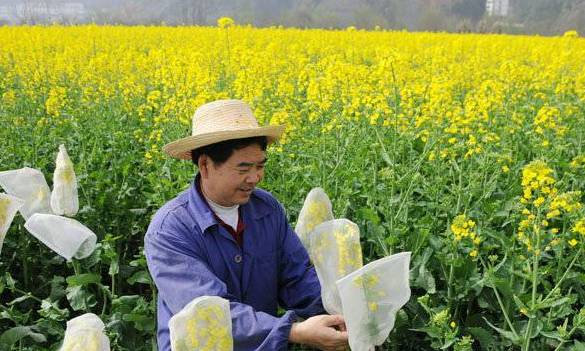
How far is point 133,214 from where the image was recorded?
3.59m

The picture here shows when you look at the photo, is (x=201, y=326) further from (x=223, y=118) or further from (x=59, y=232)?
(x=59, y=232)

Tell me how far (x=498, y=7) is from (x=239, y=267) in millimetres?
23751

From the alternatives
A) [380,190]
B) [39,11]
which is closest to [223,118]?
[380,190]

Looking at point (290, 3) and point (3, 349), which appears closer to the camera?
point (3, 349)

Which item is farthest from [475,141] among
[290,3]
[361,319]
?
[290,3]

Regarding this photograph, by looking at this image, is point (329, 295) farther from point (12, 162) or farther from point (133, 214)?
point (12, 162)

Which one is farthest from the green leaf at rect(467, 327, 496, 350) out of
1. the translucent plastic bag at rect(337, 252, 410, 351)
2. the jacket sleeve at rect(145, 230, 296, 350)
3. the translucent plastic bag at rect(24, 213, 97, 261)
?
the translucent plastic bag at rect(24, 213, 97, 261)

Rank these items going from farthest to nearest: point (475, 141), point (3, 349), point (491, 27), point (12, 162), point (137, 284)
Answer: point (491, 27), point (12, 162), point (137, 284), point (475, 141), point (3, 349)

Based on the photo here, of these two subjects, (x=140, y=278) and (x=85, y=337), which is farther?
(x=140, y=278)

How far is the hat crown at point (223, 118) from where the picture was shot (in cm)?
207

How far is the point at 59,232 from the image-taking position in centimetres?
243

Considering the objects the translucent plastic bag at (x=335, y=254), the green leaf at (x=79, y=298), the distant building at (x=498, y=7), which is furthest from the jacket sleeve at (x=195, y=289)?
the distant building at (x=498, y=7)

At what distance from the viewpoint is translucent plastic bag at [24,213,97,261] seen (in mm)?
2408

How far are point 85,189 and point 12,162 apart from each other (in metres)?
0.61
